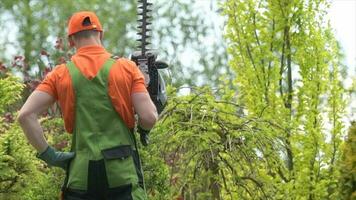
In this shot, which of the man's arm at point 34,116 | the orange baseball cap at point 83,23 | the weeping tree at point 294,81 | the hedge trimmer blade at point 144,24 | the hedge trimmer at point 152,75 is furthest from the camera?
the weeping tree at point 294,81

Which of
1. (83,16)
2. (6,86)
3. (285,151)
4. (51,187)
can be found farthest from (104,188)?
(285,151)

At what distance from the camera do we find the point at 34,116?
12.1 feet

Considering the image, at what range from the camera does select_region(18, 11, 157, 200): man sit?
3.71 metres

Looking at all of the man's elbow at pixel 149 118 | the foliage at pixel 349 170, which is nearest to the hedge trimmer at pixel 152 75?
the man's elbow at pixel 149 118

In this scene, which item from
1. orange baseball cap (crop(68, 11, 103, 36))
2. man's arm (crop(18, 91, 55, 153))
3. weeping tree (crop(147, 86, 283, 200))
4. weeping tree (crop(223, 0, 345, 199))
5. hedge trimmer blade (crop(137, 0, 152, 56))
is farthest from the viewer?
weeping tree (crop(223, 0, 345, 199))

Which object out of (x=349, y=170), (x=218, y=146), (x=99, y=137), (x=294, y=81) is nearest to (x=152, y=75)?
(x=99, y=137)

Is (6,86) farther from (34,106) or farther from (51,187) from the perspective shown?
(34,106)

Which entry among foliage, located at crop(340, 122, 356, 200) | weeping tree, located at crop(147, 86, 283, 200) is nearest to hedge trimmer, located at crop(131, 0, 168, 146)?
foliage, located at crop(340, 122, 356, 200)

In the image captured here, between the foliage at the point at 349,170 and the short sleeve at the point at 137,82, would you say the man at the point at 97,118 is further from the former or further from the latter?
the foliage at the point at 349,170

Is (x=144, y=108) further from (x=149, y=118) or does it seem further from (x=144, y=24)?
(x=144, y=24)

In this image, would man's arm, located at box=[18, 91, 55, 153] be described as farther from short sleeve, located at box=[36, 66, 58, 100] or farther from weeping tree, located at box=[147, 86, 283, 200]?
weeping tree, located at box=[147, 86, 283, 200]

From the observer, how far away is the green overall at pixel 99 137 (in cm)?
371

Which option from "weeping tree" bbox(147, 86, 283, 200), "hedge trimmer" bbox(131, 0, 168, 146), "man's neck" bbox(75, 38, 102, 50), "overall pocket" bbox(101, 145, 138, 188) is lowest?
"weeping tree" bbox(147, 86, 283, 200)

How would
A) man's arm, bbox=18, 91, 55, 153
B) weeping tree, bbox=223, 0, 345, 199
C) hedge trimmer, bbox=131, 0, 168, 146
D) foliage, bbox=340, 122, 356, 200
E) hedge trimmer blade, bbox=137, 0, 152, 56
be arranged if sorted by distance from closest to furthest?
man's arm, bbox=18, 91, 55, 153 < hedge trimmer, bbox=131, 0, 168, 146 < hedge trimmer blade, bbox=137, 0, 152, 56 < foliage, bbox=340, 122, 356, 200 < weeping tree, bbox=223, 0, 345, 199
